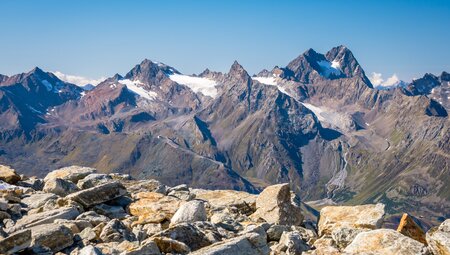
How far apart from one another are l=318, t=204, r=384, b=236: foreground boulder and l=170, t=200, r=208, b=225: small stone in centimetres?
703

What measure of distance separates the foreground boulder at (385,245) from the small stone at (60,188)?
22314 mm

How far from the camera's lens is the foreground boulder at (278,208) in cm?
2843

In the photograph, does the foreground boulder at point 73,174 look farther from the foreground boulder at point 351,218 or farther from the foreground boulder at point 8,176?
the foreground boulder at point 351,218

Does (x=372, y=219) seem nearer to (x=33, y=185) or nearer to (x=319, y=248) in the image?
(x=319, y=248)

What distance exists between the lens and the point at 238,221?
2570 cm

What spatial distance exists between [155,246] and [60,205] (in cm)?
1269

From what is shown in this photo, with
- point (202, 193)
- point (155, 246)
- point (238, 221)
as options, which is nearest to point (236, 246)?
point (155, 246)

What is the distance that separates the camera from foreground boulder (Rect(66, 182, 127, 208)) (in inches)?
1110

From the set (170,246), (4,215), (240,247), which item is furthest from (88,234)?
(240,247)

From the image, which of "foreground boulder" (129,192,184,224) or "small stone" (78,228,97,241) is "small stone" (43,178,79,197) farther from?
"small stone" (78,228,97,241)

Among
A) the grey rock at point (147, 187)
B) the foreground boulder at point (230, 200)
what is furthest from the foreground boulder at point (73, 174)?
the foreground boulder at point (230, 200)

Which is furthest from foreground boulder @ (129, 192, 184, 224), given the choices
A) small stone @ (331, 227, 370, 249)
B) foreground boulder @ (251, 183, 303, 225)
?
small stone @ (331, 227, 370, 249)

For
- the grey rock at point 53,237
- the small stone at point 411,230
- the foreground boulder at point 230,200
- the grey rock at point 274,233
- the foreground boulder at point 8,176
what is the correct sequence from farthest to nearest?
the foreground boulder at point 8,176
the foreground boulder at point 230,200
the grey rock at point 274,233
the small stone at point 411,230
the grey rock at point 53,237

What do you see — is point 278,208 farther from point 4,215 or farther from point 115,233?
point 4,215
